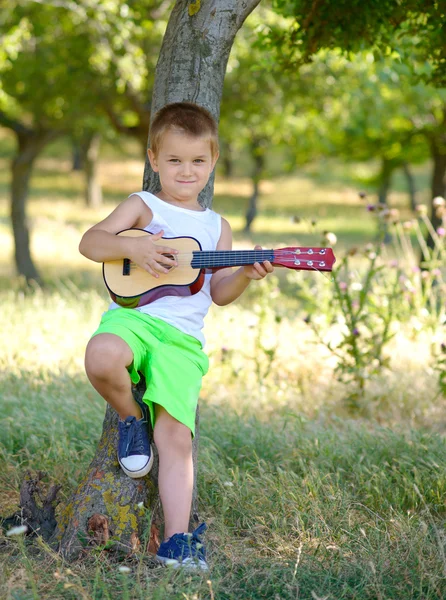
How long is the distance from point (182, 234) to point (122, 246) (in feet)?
0.94

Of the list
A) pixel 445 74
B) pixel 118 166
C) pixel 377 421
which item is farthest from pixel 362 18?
Answer: pixel 118 166

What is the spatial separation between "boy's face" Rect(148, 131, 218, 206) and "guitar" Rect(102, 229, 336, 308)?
0.75ft

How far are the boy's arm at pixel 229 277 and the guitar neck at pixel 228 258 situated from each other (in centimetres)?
3

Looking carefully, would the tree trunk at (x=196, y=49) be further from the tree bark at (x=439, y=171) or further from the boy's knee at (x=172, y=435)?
the tree bark at (x=439, y=171)

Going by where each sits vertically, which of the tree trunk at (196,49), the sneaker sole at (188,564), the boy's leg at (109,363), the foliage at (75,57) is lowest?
the sneaker sole at (188,564)

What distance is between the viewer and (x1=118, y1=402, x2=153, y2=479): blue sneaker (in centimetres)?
289

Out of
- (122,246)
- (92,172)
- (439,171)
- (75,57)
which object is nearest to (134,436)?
(122,246)

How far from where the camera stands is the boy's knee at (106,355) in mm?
2713

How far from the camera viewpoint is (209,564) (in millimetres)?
2842

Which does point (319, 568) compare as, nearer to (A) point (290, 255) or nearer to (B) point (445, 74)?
(A) point (290, 255)

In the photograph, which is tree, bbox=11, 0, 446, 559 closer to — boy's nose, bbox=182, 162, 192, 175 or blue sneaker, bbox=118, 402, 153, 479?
blue sneaker, bbox=118, 402, 153, 479

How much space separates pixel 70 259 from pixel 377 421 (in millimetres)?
11150

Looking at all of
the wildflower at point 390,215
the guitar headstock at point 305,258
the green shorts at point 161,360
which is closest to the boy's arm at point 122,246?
the green shorts at point 161,360

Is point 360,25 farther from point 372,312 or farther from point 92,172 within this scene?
point 92,172
